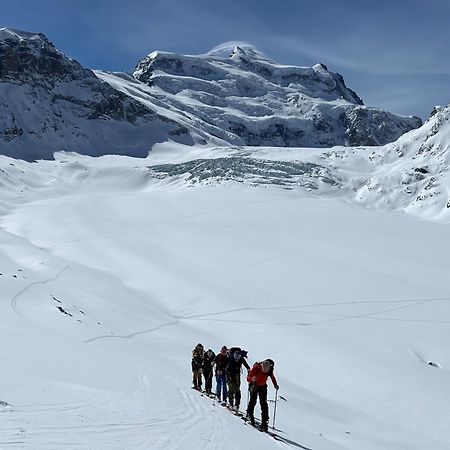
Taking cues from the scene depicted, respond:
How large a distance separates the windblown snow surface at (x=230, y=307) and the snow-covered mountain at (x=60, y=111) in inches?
1592

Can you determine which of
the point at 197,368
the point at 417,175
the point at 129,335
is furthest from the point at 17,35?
the point at 197,368

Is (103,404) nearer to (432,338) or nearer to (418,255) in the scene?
(432,338)

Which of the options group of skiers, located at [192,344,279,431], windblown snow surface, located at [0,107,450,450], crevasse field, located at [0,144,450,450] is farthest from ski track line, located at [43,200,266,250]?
group of skiers, located at [192,344,279,431]

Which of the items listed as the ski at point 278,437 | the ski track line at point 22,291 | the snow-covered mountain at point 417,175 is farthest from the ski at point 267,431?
the snow-covered mountain at point 417,175

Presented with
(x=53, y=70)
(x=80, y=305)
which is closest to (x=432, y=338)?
(x=80, y=305)

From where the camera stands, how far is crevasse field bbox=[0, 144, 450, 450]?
1175 cm

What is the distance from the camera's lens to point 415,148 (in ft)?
299

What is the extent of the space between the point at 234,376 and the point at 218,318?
1818 cm

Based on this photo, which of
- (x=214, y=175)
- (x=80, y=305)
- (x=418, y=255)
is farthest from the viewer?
(x=214, y=175)

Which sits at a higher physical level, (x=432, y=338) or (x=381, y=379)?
(x=432, y=338)

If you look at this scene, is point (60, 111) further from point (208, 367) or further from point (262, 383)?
point (262, 383)

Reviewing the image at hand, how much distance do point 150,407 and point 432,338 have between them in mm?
21625

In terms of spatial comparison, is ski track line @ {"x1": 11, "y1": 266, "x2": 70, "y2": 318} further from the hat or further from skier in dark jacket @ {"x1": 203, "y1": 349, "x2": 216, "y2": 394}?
the hat

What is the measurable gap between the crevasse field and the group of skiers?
29.0 inches
